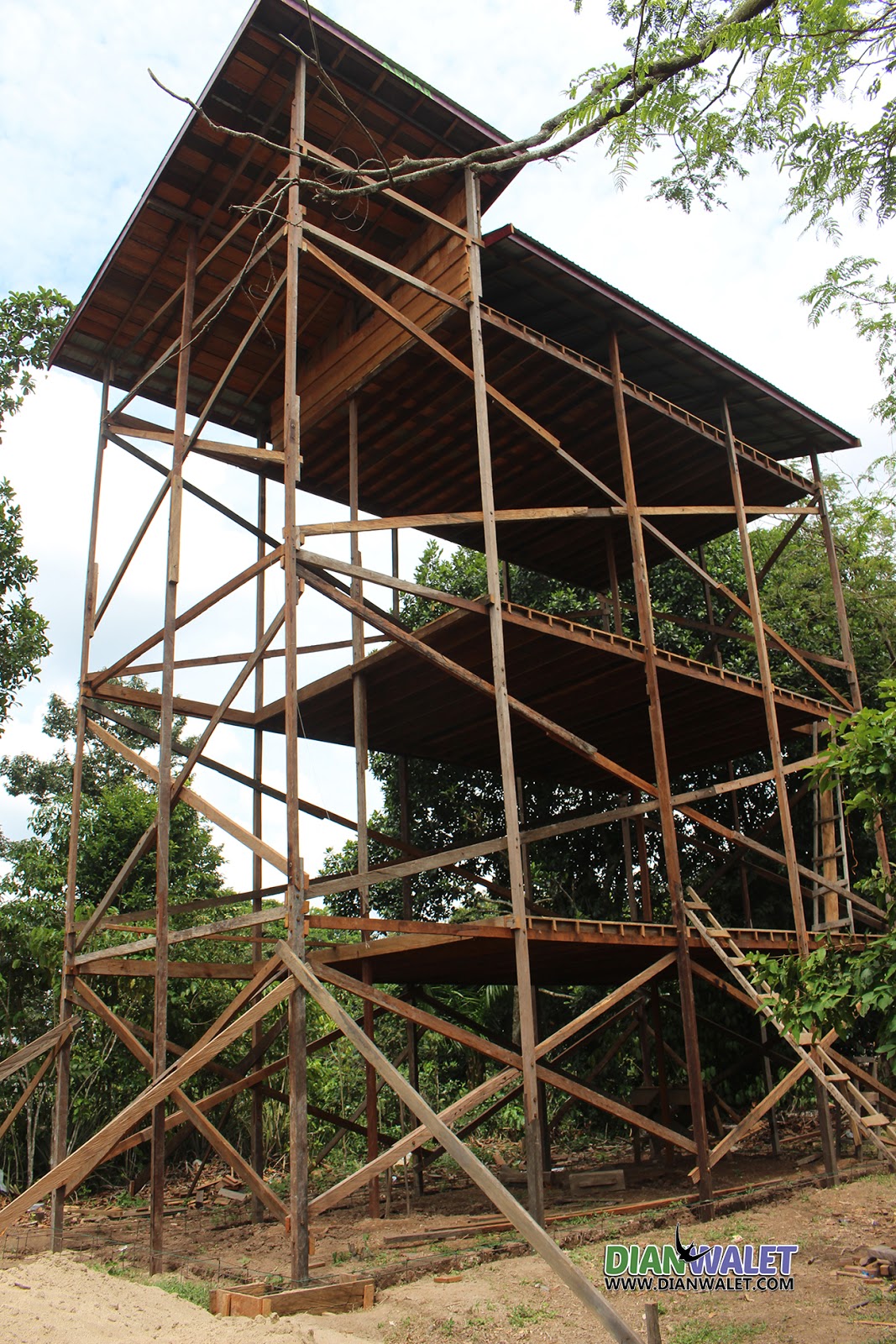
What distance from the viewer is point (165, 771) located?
1052 centimetres

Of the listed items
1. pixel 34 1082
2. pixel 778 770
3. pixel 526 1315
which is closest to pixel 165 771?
pixel 34 1082

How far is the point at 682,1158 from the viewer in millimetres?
14734

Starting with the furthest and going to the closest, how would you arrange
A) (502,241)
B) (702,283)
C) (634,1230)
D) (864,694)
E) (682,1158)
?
(864,694), (682,1158), (502,241), (634,1230), (702,283)

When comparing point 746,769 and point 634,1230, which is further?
point 746,769

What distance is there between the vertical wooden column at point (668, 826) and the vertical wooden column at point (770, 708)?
1.71m

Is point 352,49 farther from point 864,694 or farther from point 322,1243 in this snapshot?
point 864,694

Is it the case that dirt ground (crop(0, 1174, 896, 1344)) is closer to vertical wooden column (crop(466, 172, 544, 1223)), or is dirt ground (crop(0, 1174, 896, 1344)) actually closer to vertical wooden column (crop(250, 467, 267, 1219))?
vertical wooden column (crop(466, 172, 544, 1223))

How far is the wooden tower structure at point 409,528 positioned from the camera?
948 centimetres

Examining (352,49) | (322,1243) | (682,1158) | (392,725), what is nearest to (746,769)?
(682,1158)

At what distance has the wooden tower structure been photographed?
9477mm

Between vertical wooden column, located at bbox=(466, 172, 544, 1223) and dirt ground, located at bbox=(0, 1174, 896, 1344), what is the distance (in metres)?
0.96

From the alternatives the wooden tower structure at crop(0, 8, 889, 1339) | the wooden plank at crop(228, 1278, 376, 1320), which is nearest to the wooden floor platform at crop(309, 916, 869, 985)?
the wooden tower structure at crop(0, 8, 889, 1339)

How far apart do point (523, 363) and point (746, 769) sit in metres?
11.1

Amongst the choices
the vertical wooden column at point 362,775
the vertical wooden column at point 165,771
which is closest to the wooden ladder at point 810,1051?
the vertical wooden column at point 362,775
